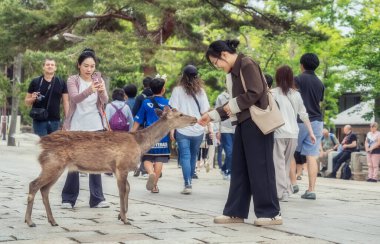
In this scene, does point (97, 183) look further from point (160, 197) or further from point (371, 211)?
point (371, 211)

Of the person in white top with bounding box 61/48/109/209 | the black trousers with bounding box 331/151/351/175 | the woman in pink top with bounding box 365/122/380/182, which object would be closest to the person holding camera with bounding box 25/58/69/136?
the person in white top with bounding box 61/48/109/209

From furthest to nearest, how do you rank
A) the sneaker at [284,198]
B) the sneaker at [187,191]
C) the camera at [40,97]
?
the sneaker at [187,191] → the sneaker at [284,198] → the camera at [40,97]

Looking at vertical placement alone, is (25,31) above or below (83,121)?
above

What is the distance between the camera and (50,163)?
6352 mm

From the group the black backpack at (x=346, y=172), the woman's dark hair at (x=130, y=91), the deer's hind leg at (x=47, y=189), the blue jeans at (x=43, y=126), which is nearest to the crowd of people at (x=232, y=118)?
the blue jeans at (x=43, y=126)

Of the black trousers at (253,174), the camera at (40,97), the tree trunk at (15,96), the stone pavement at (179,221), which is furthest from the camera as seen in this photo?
the tree trunk at (15,96)

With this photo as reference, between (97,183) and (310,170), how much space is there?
10.6ft

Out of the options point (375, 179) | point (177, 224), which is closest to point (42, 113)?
point (177, 224)

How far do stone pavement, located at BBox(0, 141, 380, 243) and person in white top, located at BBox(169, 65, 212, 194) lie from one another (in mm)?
545

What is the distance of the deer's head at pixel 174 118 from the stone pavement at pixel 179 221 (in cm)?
97

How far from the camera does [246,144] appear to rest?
21.0ft

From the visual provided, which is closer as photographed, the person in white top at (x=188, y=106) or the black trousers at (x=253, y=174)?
the black trousers at (x=253, y=174)

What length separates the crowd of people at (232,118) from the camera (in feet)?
20.9

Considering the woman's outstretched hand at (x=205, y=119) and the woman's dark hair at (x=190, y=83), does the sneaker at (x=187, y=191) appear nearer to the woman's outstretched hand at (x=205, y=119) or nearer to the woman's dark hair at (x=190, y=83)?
the woman's dark hair at (x=190, y=83)
